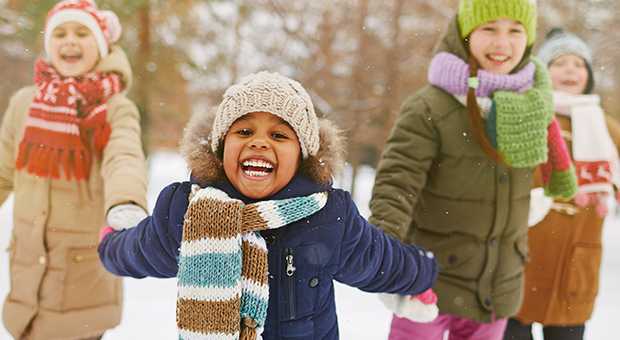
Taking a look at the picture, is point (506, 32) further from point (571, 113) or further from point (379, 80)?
point (379, 80)

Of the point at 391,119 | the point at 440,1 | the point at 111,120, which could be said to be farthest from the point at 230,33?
the point at 111,120

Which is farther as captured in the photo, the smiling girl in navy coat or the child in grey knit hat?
the child in grey knit hat

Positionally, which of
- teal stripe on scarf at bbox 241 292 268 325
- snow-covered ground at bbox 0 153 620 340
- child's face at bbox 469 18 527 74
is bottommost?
snow-covered ground at bbox 0 153 620 340

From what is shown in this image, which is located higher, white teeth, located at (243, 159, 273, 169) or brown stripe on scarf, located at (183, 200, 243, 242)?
white teeth, located at (243, 159, 273, 169)

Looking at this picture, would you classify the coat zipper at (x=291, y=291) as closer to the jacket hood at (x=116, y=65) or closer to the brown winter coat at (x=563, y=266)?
the jacket hood at (x=116, y=65)

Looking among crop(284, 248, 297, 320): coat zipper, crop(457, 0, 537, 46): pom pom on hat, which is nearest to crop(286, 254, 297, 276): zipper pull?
crop(284, 248, 297, 320): coat zipper

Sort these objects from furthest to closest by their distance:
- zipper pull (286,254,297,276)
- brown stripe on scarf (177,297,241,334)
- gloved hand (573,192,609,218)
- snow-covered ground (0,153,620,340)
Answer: snow-covered ground (0,153,620,340), gloved hand (573,192,609,218), zipper pull (286,254,297,276), brown stripe on scarf (177,297,241,334)

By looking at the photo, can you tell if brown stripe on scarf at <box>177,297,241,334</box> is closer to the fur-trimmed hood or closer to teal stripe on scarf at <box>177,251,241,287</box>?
teal stripe on scarf at <box>177,251,241,287</box>

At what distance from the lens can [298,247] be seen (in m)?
1.32

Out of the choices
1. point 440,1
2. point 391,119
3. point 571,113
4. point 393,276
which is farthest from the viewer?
point 440,1

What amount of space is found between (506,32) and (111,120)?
79.9 inches

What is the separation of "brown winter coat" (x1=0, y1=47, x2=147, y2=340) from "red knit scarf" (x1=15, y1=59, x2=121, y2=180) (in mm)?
56

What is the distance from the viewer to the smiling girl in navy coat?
1.23 meters

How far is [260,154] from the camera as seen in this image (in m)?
1.31
